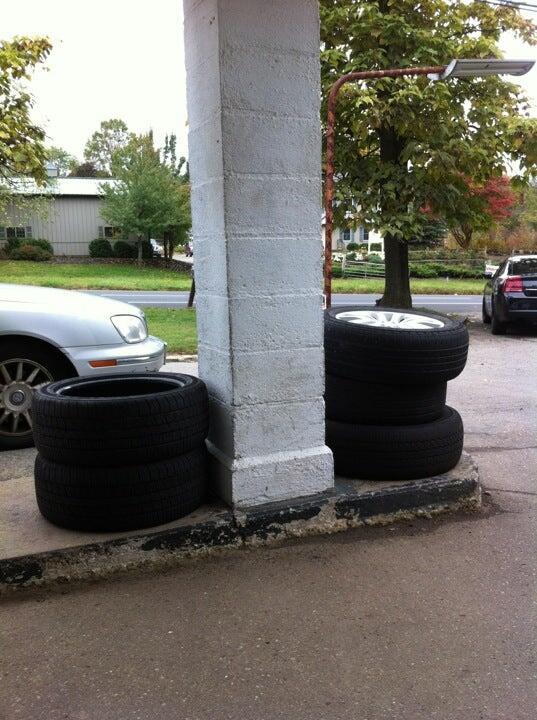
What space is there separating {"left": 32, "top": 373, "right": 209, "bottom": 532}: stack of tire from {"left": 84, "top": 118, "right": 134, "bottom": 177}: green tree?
328 ft

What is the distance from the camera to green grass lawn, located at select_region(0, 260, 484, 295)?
97.8ft

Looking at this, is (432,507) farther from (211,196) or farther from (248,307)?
(211,196)

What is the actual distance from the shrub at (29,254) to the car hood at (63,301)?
4063 cm

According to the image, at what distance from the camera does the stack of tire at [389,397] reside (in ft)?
12.7

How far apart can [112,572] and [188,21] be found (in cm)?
291

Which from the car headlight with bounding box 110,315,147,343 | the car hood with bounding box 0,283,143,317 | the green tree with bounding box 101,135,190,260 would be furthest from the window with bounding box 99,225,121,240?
the car headlight with bounding box 110,315,147,343

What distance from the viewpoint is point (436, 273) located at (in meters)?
39.6

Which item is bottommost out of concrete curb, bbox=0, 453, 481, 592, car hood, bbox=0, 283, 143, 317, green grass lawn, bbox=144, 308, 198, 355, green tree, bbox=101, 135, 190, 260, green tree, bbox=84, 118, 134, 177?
concrete curb, bbox=0, 453, 481, 592

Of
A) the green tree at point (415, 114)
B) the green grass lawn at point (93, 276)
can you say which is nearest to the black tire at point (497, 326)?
the green tree at point (415, 114)

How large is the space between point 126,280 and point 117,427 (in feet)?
103

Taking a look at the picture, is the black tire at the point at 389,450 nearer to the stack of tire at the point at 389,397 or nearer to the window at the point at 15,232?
the stack of tire at the point at 389,397

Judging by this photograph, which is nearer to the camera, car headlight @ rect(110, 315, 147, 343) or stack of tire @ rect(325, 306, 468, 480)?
stack of tire @ rect(325, 306, 468, 480)

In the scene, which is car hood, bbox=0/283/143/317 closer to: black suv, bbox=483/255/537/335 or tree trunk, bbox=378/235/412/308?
black suv, bbox=483/255/537/335

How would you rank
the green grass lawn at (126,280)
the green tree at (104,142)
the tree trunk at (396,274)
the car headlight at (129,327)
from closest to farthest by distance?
the car headlight at (129,327) < the tree trunk at (396,274) < the green grass lawn at (126,280) < the green tree at (104,142)
